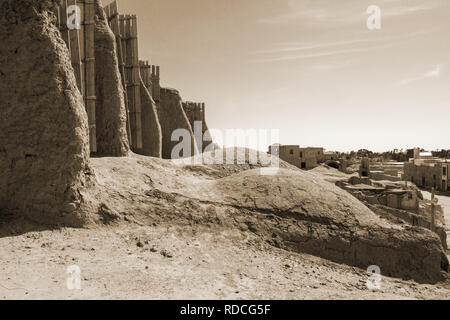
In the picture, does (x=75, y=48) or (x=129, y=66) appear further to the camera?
(x=129, y=66)

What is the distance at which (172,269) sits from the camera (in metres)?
4.87

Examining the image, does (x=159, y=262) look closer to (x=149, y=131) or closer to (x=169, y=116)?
(x=149, y=131)

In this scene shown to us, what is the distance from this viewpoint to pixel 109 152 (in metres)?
9.66

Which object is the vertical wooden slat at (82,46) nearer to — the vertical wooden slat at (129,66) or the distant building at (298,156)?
the vertical wooden slat at (129,66)

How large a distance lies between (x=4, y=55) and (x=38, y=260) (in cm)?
389

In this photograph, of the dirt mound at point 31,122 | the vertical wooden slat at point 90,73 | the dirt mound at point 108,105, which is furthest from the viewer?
the dirt mound at point 108,105

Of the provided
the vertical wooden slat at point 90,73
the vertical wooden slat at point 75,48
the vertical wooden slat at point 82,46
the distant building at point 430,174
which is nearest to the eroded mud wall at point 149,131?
the vertical wooden slat at point 90,73

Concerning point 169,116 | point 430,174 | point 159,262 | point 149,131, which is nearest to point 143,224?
point 159,262

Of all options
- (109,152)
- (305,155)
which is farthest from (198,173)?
(305,155)

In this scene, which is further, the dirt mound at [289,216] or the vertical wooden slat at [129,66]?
the vertical wooden slat at [129,66]

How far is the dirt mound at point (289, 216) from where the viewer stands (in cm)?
664

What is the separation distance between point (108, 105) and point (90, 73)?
1047 millimetres

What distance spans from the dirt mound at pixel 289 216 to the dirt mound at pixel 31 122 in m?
0.83

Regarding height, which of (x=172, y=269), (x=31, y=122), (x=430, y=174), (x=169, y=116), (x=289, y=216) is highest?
(x=169, y=116)
